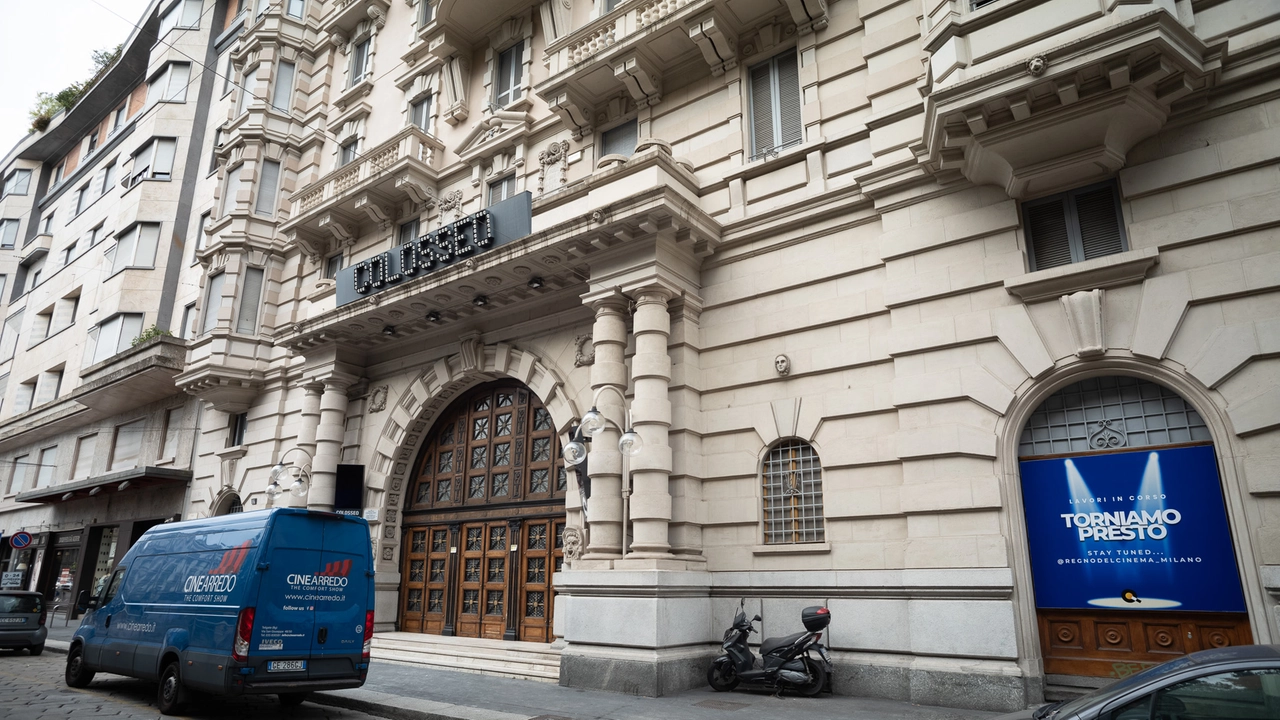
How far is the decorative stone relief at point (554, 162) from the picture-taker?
18047 mm

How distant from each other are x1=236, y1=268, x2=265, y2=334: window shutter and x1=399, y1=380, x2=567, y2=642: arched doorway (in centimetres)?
929

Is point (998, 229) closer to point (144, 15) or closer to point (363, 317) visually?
point (363, 317)

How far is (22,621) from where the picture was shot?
62.7ft

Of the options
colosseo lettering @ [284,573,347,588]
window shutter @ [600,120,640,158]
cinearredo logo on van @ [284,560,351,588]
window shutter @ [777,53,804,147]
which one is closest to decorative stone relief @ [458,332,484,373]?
window shutter @ [600,120,640,158]

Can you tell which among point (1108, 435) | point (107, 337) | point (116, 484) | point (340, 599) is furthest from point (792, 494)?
point (107, 337)

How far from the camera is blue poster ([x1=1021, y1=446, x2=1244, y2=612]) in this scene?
923cm

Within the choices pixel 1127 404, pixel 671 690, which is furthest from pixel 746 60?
pixel 671 690

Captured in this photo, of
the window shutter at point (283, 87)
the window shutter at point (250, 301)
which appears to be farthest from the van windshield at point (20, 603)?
the window shutter at point (283, 87)

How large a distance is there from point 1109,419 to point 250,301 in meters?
24.6

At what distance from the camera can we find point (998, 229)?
1141 centimetres

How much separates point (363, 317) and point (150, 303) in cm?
1848

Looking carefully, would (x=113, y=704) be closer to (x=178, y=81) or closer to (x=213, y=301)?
(x=213, y=301)

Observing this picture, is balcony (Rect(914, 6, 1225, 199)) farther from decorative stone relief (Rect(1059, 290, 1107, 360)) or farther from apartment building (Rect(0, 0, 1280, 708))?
decorative stone relief (Rect(1059, 290, 1107, 360))

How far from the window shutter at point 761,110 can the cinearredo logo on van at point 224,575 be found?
11494 mm
